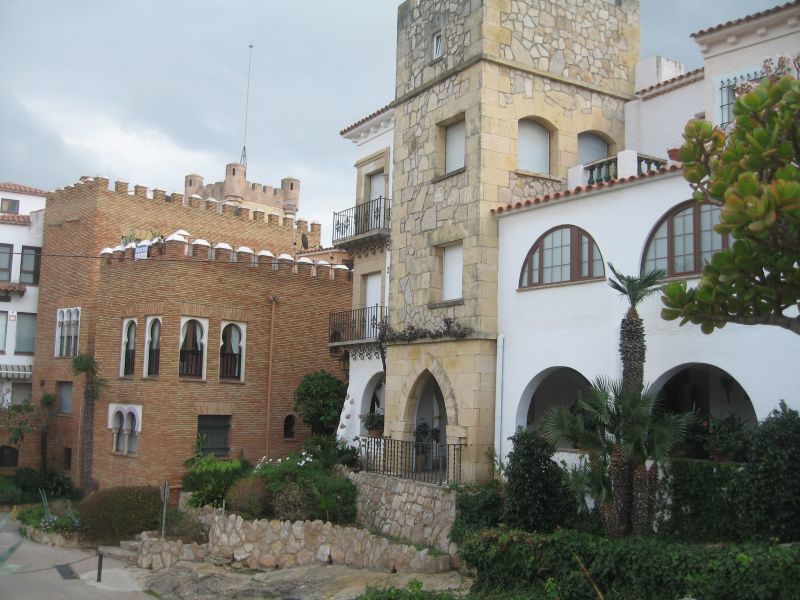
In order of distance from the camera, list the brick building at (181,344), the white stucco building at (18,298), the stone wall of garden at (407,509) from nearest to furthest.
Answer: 1. the stone wall of garden at (407,509)
2. the brick building at (181,344)
3. the white stucco building at (18,298)

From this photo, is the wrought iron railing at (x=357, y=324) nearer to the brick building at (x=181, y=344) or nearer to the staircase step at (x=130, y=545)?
the brick building at (x=181, y=344)

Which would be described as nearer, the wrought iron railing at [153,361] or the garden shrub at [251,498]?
the garden shrub at [251,498]

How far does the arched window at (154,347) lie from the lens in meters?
26.6

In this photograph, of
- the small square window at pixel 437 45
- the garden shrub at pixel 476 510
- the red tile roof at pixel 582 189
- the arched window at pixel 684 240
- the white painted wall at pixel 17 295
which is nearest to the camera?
the arched window at pixel 684 240

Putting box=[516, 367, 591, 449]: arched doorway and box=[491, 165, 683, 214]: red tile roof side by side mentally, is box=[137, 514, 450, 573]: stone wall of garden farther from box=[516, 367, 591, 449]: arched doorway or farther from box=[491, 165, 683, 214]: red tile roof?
box=[491, 165, 683, 214]: red tile roof

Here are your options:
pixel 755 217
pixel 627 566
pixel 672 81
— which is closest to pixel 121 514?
pixel 627 566

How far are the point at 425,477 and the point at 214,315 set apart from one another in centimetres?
1057

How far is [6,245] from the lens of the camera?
36.0 metres

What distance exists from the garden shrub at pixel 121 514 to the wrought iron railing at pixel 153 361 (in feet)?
13.0

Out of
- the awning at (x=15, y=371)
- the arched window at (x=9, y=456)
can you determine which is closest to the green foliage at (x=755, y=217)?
the arched window at (x=9, y=456)

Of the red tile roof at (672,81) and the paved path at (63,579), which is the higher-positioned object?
the red tile roof at (672,81)

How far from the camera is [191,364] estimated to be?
26.8 meters

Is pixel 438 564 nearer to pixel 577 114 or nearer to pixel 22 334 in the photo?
pixel 577 114

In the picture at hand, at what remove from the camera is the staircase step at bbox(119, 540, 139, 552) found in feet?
74.8
